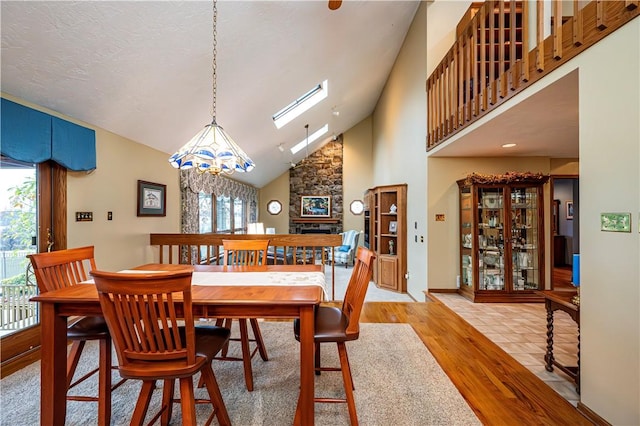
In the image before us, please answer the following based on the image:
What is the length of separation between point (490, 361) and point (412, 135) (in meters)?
3.93

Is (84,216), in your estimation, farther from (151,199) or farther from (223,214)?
(223,214)

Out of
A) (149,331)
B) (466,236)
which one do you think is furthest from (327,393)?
(466,236)

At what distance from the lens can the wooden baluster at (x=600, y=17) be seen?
154cm

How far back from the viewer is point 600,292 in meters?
1.57

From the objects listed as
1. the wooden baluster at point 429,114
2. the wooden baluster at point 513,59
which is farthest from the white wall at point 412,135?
the wooden baluster at point 513,59

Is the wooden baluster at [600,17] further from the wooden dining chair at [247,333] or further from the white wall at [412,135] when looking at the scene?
the white wall at [412,135]

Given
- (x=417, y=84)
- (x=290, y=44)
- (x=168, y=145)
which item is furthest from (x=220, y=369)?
(x=417, y=84)

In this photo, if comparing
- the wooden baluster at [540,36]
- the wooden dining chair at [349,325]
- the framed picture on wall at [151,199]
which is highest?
the wooden baluster at [540,36]

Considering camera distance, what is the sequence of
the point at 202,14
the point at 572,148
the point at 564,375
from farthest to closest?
the point at 572,148, the point at 202,14, the point at 564,375

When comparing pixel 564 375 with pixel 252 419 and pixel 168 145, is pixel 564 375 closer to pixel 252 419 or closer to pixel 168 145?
pixel 252 419

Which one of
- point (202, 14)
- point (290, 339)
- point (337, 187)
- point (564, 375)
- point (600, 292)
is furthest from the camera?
point (337, 187)

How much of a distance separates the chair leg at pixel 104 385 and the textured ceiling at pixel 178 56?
2193 millimetres

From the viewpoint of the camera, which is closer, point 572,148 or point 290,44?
point 290,44

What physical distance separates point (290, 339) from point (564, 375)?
228 cm
